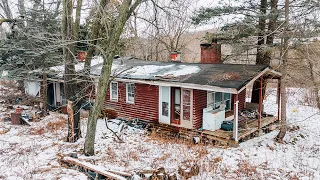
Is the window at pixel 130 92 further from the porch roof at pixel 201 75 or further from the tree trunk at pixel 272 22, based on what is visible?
the tree trunk at pixel 272 22

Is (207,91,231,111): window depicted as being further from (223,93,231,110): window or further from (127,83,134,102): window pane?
(127,83,134,102): window pane

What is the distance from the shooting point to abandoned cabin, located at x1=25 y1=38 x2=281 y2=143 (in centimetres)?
1129

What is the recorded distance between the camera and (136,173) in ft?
24.2

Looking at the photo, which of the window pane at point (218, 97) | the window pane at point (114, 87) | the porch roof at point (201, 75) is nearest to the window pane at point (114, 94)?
the window pane at point (114, 87)

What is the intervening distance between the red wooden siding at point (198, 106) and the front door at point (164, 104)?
1.35 m

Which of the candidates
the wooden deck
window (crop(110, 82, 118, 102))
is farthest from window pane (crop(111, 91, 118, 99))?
the wooden deck

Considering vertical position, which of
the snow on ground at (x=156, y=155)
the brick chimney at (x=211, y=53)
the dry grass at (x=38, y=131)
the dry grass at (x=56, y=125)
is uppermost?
the brick chimney at (x=211, y=53)

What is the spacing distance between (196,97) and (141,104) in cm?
319

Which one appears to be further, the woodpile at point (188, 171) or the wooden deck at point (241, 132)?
the wooden deck at point (241, 132)

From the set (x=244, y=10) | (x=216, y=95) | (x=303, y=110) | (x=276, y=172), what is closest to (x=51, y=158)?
(x=276, y=172)

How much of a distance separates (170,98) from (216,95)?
2320 mm

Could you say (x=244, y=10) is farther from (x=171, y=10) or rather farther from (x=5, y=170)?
(x=5, y=170)

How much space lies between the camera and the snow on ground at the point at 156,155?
26.6ft

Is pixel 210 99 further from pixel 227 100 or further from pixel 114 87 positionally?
pixel 114 87
